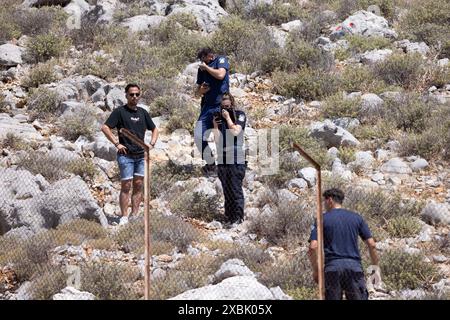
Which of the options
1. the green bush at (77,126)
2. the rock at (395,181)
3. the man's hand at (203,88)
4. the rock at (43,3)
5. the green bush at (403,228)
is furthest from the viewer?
the rock at (43,3)

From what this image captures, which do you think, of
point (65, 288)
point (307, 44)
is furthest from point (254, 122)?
point (65, 288)

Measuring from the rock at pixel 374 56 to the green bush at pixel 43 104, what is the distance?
6138 millimetres

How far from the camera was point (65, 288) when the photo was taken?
21.1 feet

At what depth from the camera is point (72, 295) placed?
6.16m

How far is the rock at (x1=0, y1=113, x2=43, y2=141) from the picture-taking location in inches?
436

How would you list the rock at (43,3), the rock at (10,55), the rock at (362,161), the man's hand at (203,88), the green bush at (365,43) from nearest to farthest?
the man's hand at (203,88)
the rock at (362,161)
the rock at (10,55)
the green bush at (365,43)
the rock at (43,3)

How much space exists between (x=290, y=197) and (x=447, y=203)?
77.6 inches

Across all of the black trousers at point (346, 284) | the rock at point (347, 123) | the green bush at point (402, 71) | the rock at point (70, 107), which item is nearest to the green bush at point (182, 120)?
the rock at point (70, 107)

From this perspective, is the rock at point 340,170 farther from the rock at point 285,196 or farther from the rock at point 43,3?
the rock at point 43,3

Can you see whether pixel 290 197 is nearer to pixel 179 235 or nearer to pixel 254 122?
pixel 179 235

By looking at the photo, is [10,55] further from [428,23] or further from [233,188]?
[428,23]

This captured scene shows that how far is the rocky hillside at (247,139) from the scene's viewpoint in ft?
23.5

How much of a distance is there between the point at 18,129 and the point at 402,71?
6.96 meters

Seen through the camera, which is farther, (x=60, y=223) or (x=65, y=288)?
(x=60, y=223)
